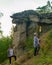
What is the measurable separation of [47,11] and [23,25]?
2.73 meters

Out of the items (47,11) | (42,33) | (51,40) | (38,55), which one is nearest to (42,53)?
(38,55)

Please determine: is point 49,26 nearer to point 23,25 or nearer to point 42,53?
point 23,25

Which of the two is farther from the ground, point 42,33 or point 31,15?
point 31,15

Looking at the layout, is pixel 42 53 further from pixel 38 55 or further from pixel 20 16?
pixel 20 16

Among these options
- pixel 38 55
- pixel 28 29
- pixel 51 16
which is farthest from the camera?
pixel 28 29

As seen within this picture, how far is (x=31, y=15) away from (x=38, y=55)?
848 centimetres

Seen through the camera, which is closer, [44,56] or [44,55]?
[44,56]

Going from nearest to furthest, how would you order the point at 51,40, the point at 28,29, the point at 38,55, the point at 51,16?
the point at 38,55
the point at 51,40
the point at 51,16
the point at 28,29

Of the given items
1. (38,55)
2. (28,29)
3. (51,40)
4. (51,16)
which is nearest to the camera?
(38,55)

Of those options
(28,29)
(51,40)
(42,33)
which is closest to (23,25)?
(28,29)

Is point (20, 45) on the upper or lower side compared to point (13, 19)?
lower

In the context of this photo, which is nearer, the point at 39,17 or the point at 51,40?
the point at 51,40

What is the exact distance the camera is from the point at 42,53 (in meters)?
19.7

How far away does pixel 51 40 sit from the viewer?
22.4 metres
